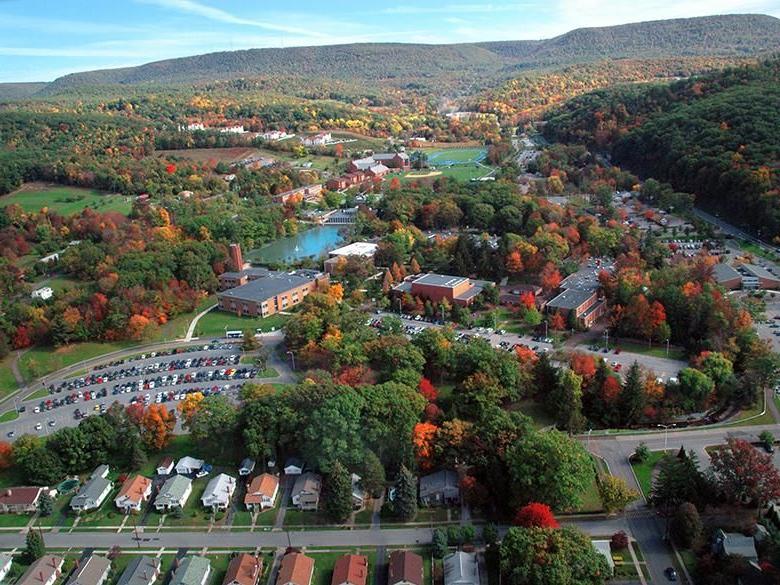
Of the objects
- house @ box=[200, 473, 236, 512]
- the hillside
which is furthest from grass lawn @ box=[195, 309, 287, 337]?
the hillside

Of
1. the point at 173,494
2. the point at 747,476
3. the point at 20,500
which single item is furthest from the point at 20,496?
the point at 747,476

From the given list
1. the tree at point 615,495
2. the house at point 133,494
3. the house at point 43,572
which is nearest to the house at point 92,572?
the house at point 43,572

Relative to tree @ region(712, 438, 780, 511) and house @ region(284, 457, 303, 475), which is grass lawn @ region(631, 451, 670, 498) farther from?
house @ region(284, 457, 303, 475)

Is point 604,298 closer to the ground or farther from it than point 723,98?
closer to the ground

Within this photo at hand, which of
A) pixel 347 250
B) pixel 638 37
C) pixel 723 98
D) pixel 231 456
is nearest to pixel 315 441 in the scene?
pixel 231 456

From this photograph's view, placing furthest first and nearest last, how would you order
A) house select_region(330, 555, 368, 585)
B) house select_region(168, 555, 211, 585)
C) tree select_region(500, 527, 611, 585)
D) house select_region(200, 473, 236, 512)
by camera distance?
house select_region(200, 473, 236, 512) → house select_region(168, 555, 211, 585) → house select_region(330, 555, 368, 585) → tree select_region(500, 527, 611, 585)

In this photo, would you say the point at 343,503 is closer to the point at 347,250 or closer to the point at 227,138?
the point at 347,250

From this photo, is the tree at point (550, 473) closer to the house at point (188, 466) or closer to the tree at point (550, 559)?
the tree at point (550, 559)
